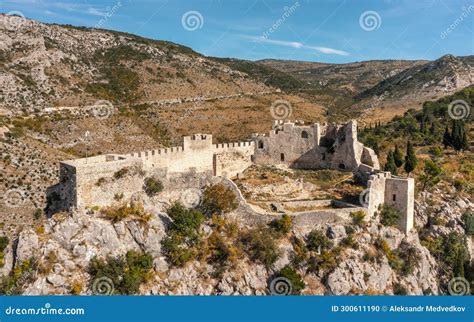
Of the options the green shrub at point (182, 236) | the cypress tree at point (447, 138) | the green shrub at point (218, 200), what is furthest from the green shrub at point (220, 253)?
the cypress tree at point (447, 138)

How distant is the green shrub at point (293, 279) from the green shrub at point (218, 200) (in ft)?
15.8

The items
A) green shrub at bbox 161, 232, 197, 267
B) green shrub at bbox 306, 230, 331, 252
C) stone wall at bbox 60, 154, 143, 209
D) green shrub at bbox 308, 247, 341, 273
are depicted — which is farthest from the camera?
green shrub at bbox 306, 230, 331, 252

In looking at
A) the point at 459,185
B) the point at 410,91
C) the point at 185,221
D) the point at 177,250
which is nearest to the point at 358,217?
the point at 185,221

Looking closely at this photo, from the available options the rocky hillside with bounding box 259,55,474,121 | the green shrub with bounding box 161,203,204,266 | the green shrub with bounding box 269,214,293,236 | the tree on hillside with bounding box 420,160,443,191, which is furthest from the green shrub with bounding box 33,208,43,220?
the rocky hillside with bounding box 259,55,474,121

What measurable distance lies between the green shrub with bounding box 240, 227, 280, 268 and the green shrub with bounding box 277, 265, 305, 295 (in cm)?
92

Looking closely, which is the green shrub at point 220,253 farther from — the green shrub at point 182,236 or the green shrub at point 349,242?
the green shrub at point 349,242

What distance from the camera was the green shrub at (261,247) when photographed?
91.7 ft

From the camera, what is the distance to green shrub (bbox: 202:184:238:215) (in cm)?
2922

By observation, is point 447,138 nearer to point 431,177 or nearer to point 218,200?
point 431,177

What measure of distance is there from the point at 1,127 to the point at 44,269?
31975 millimetres

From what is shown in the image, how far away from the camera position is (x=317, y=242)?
94.9 feet

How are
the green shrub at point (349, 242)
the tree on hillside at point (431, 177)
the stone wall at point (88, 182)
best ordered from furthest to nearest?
the tree on hillside at point (431, 177) → the green shrub at point (349, 242) → the stone wall at point (88, 182)

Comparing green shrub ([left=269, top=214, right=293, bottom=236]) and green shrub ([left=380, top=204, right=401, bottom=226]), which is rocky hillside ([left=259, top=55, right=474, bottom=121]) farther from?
green shrub ([left=269, top=214, right=293, bottom=236])

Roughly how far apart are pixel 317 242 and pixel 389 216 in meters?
5.93
